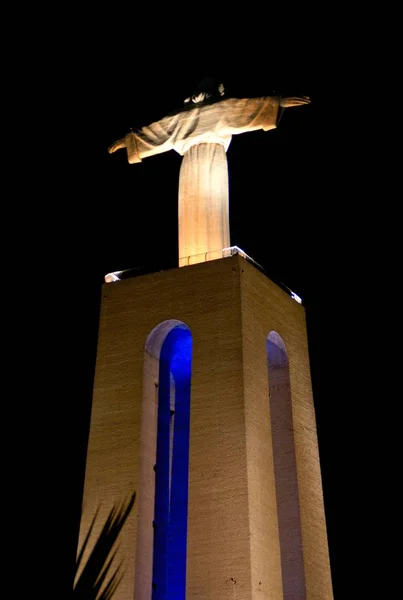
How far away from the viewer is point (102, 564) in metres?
12.4

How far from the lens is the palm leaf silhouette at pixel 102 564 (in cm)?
1221

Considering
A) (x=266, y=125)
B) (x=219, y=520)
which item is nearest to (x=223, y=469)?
(x=219, y=520)

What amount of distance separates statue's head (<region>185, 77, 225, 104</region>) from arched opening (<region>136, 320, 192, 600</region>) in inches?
177

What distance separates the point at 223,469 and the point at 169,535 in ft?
6.12

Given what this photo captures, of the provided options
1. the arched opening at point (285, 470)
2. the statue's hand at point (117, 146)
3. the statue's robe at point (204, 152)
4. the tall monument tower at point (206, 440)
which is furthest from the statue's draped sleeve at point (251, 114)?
the arched opening at point (285, 470)

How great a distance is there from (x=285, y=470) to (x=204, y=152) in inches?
227

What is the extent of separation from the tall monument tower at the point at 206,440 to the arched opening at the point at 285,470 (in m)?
0.02

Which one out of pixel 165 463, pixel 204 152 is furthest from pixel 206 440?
pixel 204 152

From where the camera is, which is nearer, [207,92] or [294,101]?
[294,101]

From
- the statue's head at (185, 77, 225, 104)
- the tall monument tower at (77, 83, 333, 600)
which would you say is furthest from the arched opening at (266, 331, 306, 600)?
the statue's head at (185, 77, 225, 104)

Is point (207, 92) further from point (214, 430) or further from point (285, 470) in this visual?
point (285, 470)

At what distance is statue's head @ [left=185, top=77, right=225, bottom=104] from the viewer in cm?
1627

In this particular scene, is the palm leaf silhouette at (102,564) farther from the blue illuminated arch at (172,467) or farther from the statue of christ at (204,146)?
the statue of christ at (204,146)

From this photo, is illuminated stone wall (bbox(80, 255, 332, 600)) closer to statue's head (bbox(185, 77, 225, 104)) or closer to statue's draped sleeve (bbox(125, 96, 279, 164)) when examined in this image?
statue's draped sleeve (bbox(125, 96, 279, 164))
